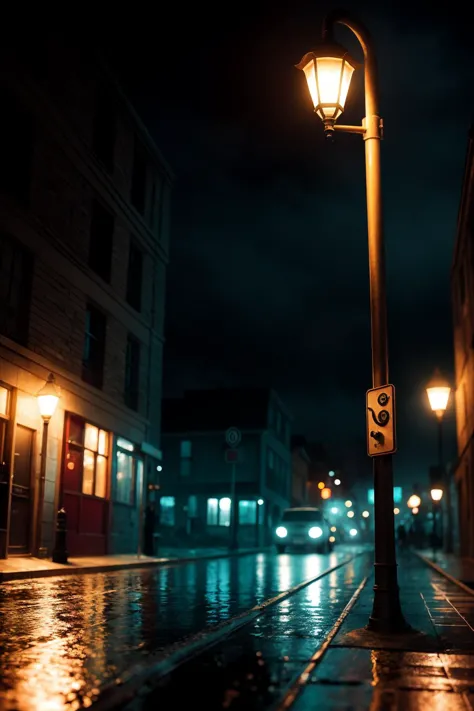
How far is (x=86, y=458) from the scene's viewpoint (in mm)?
24328

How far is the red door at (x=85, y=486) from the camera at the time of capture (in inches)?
904

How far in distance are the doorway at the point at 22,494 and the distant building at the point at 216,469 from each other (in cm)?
3218

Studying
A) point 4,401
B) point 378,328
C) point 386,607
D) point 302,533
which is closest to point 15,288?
point 4,401

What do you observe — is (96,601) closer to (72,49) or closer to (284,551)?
(72,49)

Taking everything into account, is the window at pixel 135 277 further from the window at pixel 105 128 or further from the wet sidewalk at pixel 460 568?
the wet sidewalk at pixel 460 568

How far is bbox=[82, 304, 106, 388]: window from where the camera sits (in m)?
25.4

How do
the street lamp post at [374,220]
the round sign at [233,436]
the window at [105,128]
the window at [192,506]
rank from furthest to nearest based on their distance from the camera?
the window at [192,506]
the round sign at [233,436]
the window at [105,128]
the street lamp post at [374,220]

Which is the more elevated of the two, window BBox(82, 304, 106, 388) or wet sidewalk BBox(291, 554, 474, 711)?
window BBox(82, 304, 106, 388)

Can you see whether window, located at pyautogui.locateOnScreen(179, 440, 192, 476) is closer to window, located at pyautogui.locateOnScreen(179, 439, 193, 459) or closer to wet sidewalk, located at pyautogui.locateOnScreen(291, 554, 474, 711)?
window, located at pyautogui.locateOnScreen(179, 439, 193, 459)

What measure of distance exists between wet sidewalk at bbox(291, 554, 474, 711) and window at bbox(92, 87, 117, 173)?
2094 cm

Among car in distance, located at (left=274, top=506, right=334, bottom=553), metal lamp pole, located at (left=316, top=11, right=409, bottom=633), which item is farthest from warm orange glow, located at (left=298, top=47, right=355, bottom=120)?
car in distance, located at (left=274, top=506, right=334, bottom=553)

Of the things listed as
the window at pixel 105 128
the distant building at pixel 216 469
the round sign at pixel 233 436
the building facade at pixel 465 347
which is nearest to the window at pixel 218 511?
the distant building at pixel 216 469

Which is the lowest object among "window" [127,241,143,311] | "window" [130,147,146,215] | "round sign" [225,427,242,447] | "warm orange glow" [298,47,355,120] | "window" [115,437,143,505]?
"window" [115,437,143,505]

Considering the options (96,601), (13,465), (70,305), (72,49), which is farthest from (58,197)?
(96,601)
